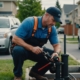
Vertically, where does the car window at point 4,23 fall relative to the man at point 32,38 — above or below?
below

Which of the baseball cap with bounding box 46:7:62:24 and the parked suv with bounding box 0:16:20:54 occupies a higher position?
the baseball cap with bounding box 46:7:62:24

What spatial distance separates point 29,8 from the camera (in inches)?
2425

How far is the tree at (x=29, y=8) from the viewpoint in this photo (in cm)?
6091

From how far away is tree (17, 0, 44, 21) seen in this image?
6091 cm

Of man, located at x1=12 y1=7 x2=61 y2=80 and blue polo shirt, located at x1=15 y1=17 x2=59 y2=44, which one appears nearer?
man, located at x1=12 y1=7 x2=61 y2=80

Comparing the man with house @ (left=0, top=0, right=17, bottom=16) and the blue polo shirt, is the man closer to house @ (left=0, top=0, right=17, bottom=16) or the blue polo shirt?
the blue polo shirt

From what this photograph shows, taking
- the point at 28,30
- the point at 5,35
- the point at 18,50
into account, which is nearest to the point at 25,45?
the point at 18,50

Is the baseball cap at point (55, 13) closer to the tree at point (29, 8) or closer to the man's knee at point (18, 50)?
the man's knee at point (18, 50)

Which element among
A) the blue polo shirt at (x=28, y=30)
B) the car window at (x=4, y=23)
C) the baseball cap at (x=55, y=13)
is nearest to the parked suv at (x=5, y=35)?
the car window at (x=4, y=23)

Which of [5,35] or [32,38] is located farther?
[5,35]

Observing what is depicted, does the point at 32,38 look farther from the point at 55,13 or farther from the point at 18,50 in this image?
the point at 55,13

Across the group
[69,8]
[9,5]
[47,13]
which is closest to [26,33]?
[47,13]

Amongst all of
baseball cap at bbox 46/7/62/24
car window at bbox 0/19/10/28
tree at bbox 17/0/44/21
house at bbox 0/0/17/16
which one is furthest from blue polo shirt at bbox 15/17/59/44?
house at bbox 0/0/17/16

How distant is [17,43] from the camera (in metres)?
5.23
